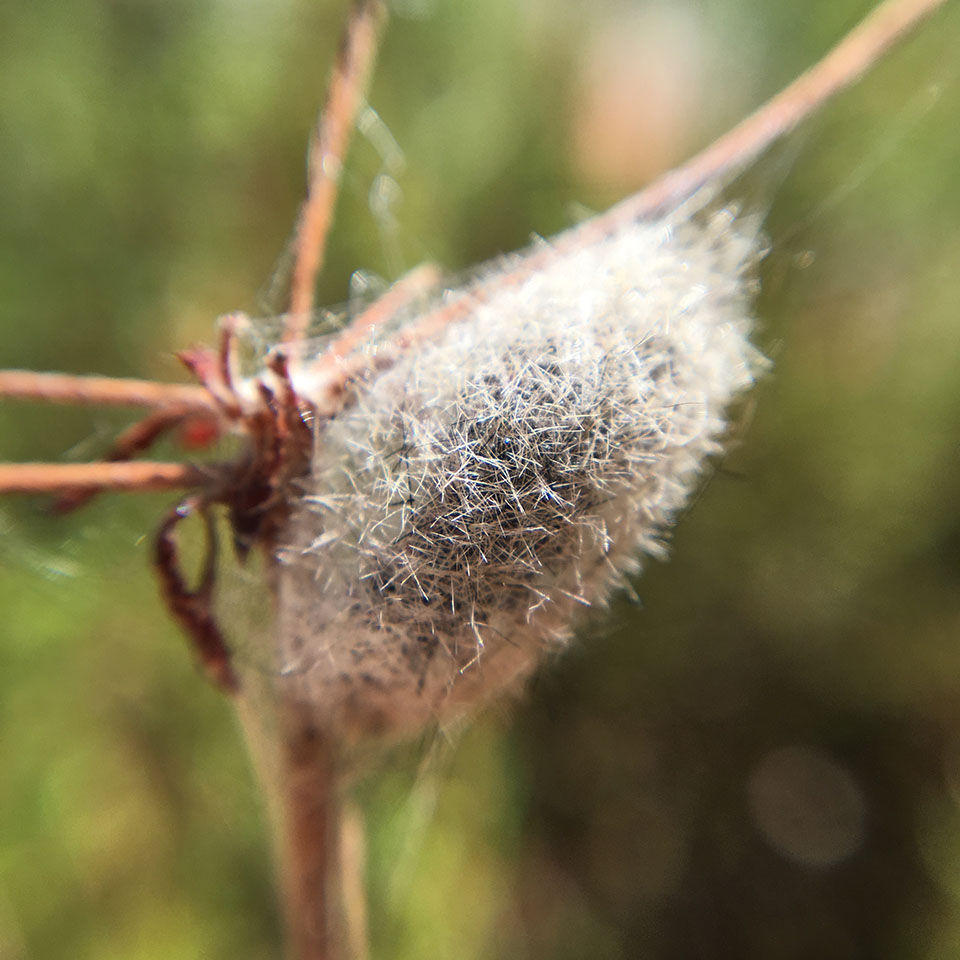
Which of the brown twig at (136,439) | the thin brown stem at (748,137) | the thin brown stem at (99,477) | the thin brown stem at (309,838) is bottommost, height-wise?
the thin brown stem at (309,838)

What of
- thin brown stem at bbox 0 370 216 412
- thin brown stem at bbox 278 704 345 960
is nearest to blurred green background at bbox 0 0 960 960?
thin brown stem at bbox 278 704 345 960

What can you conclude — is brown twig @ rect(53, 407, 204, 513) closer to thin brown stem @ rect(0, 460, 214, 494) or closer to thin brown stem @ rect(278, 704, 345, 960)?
thin brown stem @ rect(0, 460, 214, 494)

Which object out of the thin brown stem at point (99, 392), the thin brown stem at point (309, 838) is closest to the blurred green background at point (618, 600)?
the thin brown stem at point (309, 838)

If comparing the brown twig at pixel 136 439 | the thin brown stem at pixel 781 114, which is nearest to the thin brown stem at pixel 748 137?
the thin brown stem at pixel 781 114

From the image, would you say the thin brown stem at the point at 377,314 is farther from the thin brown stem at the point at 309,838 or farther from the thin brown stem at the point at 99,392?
the thin brown stem at the point at 309,838

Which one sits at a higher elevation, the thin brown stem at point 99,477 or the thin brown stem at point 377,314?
the thin brown stem at point 377,314

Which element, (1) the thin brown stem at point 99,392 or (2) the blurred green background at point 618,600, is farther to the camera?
(2) the blurred green background at point 618,600
